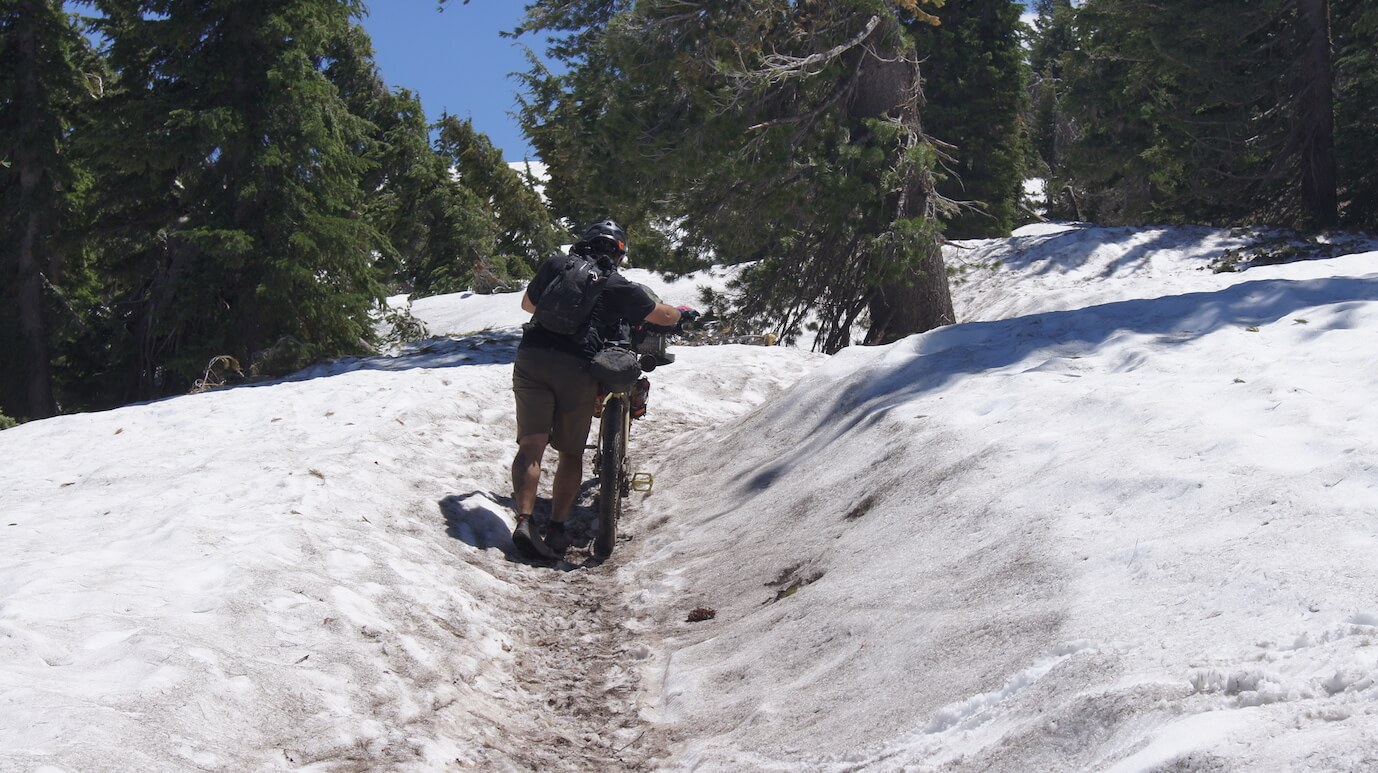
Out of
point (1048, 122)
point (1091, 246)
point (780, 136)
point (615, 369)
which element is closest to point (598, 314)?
point (615, 369)

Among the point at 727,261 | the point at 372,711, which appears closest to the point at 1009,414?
the point at 372,711

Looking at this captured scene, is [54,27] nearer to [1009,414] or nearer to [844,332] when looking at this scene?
[844,332]

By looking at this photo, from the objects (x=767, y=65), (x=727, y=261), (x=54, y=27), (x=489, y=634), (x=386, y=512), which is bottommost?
(x=489, y=634)

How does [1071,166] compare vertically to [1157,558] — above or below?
above

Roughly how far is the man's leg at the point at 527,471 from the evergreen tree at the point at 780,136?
5620mm

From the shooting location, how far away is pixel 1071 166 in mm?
21125

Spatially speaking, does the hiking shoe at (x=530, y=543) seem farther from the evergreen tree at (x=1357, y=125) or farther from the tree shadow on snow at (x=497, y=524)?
the evergreen tree at (x=1357, y=125)

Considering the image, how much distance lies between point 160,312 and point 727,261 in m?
7.21

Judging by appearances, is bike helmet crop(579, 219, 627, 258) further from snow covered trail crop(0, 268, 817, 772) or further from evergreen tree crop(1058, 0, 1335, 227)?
evergreen tree crop(1058, 0, 1335, 227)

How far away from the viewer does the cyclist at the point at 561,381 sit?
6570mm

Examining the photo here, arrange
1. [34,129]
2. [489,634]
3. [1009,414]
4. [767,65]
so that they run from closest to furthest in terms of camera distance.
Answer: [489,634]
[1009,414]
[767,65]
[34,129]

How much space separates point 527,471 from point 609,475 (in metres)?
0.50

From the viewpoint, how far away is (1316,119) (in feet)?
54.0

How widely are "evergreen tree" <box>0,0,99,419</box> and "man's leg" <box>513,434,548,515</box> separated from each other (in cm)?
1193
